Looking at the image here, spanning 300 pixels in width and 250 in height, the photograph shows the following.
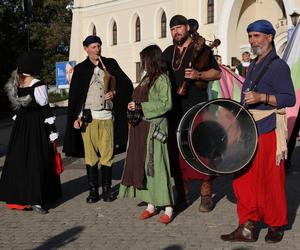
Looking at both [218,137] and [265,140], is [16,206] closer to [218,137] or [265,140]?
[218,137]

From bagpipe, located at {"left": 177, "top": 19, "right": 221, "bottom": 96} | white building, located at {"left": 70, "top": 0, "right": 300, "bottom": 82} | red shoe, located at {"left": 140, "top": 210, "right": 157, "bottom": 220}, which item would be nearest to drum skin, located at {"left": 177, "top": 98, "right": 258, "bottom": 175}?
bagpipe, located at {"left": 177, "top": 19, "right": 221, "bottom": 96}

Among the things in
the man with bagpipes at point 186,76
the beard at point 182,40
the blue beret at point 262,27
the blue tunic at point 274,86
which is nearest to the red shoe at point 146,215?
the man with bagpipes at point 186,76

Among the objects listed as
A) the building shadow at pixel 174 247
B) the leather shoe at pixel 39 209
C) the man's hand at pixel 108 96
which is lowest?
the leather shoe at pixel 39 209

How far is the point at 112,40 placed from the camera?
2079 inches

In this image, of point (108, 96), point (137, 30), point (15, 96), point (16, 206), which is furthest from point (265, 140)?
point (137, 30)

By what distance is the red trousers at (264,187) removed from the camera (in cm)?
556

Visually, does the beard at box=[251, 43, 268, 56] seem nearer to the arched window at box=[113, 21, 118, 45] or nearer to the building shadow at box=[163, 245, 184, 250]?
the building shadow at box=[163, 245, 184, 250]

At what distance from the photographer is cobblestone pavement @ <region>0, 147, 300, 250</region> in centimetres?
568

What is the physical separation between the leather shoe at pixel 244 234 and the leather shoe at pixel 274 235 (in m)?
0.14

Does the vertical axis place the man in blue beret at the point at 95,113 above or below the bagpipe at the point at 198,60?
below

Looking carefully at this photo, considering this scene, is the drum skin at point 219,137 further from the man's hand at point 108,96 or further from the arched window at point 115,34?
the arched window at point 115,34

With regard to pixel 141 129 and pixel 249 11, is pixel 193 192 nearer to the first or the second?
pixel 141 129

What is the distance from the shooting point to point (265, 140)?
556 cm

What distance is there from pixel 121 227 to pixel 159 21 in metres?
41.6
